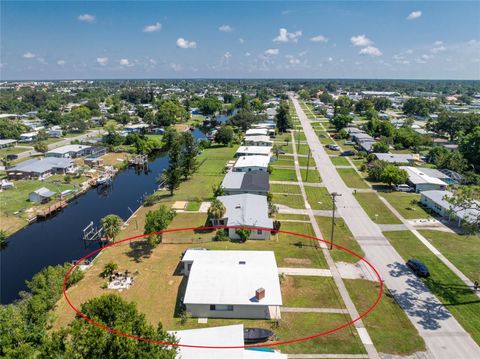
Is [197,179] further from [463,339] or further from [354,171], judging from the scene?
[463,339]

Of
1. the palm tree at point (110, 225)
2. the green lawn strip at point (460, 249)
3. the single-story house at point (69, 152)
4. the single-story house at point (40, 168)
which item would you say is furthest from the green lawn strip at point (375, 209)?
the single-story house at point (69, 152)

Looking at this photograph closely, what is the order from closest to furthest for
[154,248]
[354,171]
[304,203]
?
[154,248], [304,203], [354,171]

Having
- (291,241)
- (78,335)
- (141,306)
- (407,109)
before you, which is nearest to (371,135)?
(407,109)

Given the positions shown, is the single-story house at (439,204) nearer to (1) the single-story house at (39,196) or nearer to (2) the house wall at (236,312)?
(2) the house wall at (236,312)

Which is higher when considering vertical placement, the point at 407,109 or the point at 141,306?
the point at 407,109

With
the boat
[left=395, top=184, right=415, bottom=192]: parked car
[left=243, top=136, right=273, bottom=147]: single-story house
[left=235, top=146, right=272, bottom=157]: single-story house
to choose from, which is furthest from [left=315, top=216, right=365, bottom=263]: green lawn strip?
[left=243, top=136, right=273, bottom=147]: single-story house

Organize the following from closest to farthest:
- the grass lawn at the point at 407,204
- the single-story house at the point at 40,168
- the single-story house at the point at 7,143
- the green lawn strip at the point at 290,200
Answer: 1. the grass lawn at the point at 407,204
2. the green lawn strip at the point at 290,200
3. the single-story house at the point at 40,168
4. the single-story house at the point at 7,143
